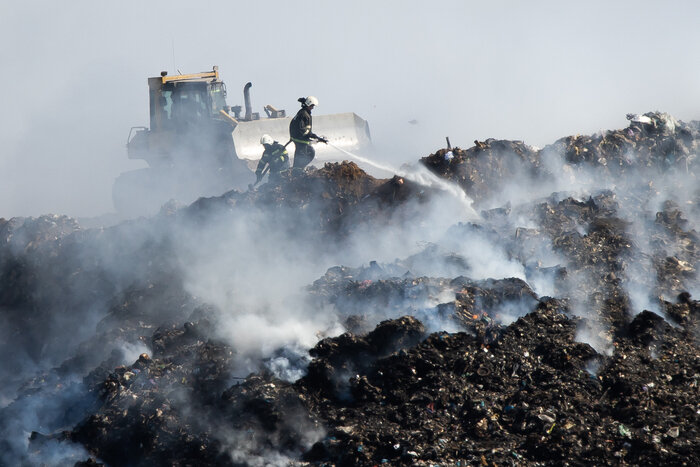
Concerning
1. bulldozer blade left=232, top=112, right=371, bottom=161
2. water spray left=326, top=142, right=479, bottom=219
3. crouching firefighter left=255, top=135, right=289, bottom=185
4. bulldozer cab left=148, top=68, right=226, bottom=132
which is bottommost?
water spray left=326, top=142, right=479, bottom=219

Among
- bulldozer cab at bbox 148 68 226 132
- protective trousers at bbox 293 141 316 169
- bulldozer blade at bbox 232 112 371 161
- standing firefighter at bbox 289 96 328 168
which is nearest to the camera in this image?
standing firefighter at bbox 289 96 328 168

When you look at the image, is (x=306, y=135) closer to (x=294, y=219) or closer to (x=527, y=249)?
(x=294, y=219)

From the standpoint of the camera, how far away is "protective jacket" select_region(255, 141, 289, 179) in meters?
13.7

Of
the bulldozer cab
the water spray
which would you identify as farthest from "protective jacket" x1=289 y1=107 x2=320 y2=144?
the bulldozer cab

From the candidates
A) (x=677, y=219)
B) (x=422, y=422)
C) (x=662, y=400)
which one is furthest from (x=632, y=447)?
(x=677, y=219)

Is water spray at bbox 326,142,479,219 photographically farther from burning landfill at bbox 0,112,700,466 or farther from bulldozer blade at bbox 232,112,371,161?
bulldozer blade at bbox 232,112,371,161

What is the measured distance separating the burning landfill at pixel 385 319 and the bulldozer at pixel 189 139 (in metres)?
4.07

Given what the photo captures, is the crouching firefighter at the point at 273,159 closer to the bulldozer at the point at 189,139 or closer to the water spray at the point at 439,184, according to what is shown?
the bulldozer at the point at 189,139

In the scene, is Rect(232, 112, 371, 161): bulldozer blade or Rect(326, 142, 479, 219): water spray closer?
Rect(326, 142, 479, 219): water spray

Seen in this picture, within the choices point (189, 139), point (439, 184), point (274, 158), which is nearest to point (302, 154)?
point (274, 158)

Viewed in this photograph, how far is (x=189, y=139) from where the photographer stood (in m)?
16.9

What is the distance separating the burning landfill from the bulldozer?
407cm

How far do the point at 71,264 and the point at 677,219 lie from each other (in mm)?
9678

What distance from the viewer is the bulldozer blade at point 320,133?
1614 cm
